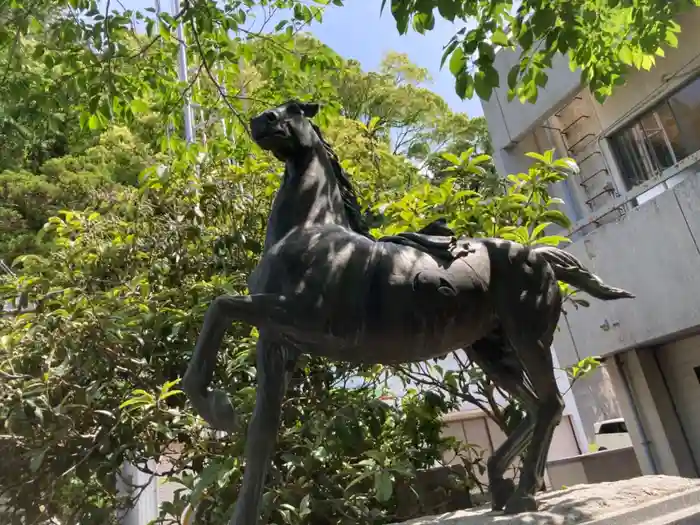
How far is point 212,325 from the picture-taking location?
232cm

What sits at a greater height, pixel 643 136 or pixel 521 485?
pixel 643 136

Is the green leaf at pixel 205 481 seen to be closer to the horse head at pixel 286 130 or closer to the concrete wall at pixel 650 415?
the horse head at pixel 286 130

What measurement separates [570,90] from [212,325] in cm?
835

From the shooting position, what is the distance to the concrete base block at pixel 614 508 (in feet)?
8.32

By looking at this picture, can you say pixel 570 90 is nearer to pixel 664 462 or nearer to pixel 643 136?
pixel 643 136

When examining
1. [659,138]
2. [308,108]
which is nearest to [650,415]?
[659,138]

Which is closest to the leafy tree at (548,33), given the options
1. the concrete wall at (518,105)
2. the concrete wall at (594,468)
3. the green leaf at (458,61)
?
the green leaf at (458,61)

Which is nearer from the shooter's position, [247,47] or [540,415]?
[540,415]

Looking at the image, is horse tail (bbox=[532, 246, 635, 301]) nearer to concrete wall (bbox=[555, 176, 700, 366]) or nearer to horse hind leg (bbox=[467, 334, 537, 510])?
horse hind leg (bbox=[467, 334, 537, 510])

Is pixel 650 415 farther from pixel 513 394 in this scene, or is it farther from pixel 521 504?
pixel 521 504

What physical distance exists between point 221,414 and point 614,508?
68.2 inches

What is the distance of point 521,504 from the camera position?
8.92ft

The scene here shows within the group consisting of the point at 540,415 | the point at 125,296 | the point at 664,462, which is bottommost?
the point at 664,462

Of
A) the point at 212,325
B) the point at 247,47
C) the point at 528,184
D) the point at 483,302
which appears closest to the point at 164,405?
the point at 212,325
